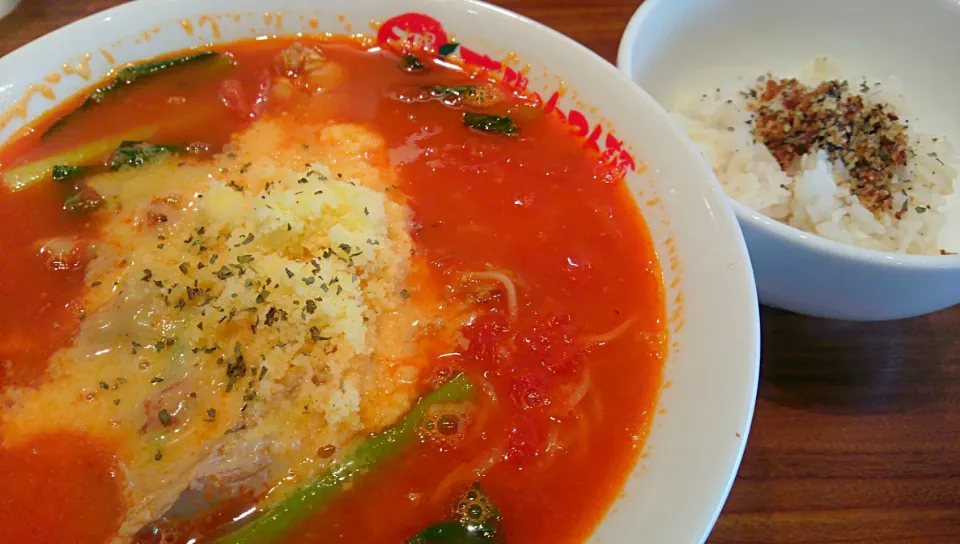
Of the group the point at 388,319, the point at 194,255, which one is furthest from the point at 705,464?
the point at 194,255

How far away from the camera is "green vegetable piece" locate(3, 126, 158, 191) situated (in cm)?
235

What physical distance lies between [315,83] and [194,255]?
0.96m

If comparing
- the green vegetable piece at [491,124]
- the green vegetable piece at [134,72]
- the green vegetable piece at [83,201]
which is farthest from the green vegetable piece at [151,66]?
Result: the green vegetable piece at [491,124]

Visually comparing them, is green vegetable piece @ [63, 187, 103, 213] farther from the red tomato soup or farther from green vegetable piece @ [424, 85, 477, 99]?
green vegetable piece @ [424, 85, 477, 99]

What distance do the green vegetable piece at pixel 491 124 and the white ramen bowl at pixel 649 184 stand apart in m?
0.21

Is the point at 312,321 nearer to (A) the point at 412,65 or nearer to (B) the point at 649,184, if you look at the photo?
(B) the point at 649,184

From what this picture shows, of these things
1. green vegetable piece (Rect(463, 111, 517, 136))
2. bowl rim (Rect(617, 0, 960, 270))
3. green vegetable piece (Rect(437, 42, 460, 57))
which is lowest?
bowl rim (Rect(617, 0, 960, 270))

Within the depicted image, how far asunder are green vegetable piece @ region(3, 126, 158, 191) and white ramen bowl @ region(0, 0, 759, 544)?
0.23 meters

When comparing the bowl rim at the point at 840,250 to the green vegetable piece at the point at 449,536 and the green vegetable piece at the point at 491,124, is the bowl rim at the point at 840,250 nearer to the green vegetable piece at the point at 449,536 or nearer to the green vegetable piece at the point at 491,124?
the green vegetable piece at the point at 491,124

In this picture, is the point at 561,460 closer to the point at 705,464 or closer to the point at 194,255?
the point at 705,464

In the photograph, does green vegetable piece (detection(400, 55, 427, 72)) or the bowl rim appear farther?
green vegetable piece (detection(400, 55, 427, 72))

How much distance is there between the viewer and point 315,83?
2715 millimetres

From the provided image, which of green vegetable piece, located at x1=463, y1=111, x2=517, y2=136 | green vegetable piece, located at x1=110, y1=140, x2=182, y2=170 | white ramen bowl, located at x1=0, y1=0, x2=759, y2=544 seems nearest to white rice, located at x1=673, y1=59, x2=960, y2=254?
white ramen bowl, located at x1=0, y1=0, x2=759, y2=544

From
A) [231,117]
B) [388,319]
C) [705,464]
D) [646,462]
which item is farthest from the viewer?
[231,117]
